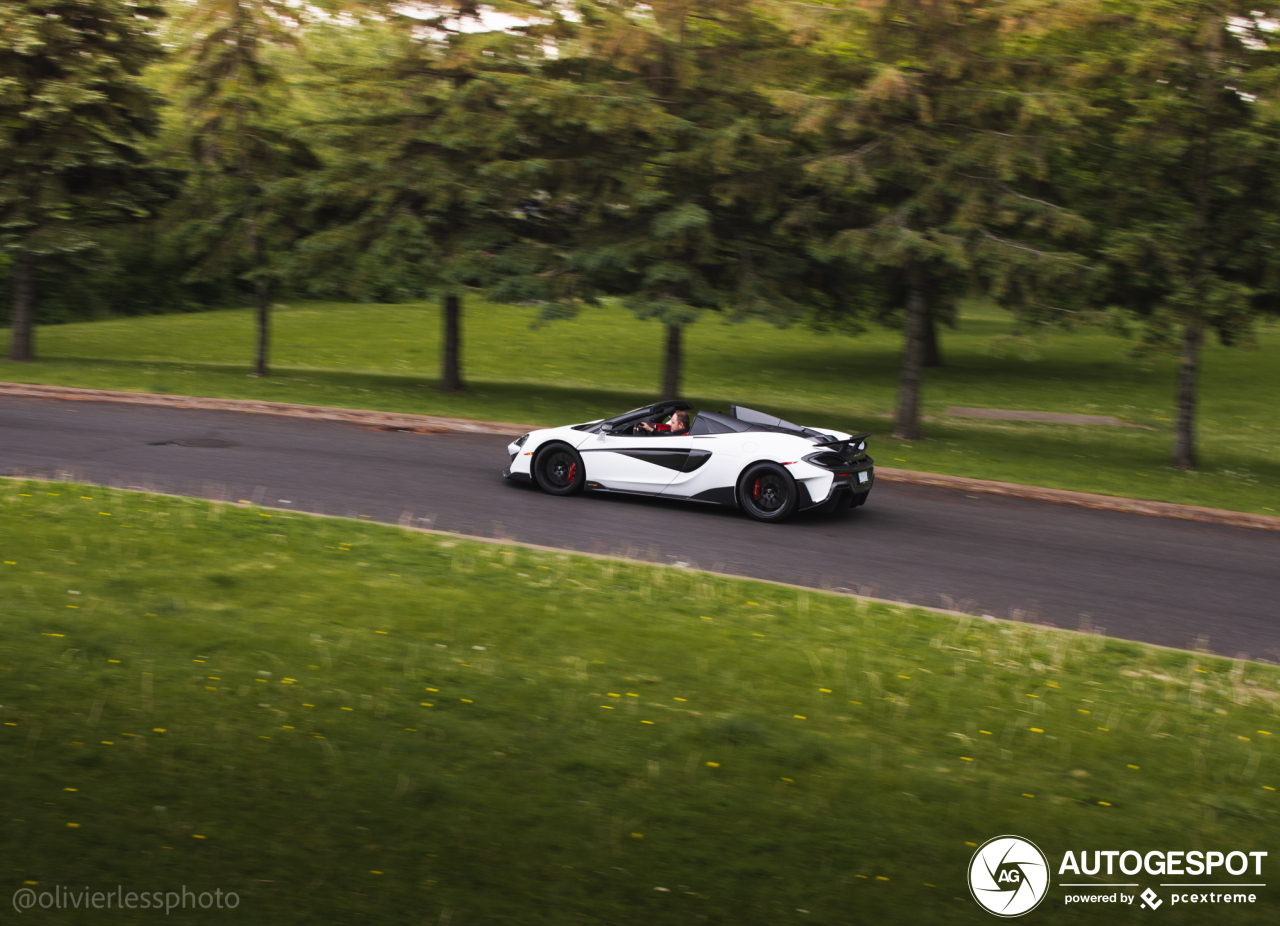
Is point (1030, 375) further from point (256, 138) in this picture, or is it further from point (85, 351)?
point (85, 351)

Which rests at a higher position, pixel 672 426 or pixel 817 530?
pixel 672 426

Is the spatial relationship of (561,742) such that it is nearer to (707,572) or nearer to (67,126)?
(707,572)

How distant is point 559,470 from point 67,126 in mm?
17808

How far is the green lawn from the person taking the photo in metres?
18.8

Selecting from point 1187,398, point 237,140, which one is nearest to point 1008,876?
point 1187,398

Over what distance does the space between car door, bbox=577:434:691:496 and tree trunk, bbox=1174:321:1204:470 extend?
33.1 feet

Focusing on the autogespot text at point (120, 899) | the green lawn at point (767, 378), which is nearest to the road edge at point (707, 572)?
the autogespot text at point (120, 899)

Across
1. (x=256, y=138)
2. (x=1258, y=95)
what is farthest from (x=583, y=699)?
(x=256, y=138)

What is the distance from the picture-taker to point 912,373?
20.2 metres

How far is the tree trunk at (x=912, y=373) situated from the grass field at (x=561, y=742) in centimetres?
1174

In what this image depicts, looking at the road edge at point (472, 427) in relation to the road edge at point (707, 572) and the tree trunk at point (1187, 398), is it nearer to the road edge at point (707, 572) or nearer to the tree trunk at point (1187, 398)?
the tree trunk at point (1187, 398)

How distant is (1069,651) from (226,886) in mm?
5991

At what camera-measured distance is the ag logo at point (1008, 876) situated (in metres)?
4.62

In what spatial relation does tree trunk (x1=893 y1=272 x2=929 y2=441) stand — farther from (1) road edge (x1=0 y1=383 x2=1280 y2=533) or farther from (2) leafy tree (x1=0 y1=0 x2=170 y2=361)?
(2) leafy tree (x1=0 y1=0 x2=170 y2=361)
